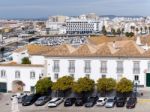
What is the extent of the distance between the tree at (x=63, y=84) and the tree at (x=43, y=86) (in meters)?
0.57

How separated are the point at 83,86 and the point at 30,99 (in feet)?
16.2

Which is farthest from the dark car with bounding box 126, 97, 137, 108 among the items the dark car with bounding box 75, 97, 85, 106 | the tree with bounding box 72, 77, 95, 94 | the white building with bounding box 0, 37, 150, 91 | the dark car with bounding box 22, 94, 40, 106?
the dark car with bounding box 22, 94, 40, 106

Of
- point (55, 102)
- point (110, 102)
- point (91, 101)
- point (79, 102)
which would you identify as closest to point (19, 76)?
point (55, 102)

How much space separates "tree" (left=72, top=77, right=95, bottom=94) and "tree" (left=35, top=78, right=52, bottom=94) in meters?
2.45

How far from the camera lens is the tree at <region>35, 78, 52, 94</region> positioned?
45844mm

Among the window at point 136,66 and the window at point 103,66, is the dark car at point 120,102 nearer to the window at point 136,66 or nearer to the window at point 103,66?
the window at point 136,66

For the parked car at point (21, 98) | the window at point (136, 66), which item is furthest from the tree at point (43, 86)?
the window at point (136, 66)

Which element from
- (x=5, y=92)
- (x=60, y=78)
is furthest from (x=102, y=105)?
(x=5, y=92)

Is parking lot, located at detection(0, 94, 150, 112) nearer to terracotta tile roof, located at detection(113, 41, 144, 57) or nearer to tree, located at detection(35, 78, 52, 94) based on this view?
tree, located at detection(35, 78, 52, 94)

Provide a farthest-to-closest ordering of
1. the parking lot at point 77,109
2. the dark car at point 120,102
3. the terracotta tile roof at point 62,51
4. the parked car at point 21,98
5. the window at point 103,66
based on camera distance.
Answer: the terracotta tile roof at point 62,51 < the window at point 103,66 < the parked car at point 21,98 < the dark car at point 120,102 < the parking lot at point 77,109

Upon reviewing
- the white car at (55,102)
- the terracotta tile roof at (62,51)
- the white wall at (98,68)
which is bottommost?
the white car at (55,102)

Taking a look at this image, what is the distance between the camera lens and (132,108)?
4100 centimetres

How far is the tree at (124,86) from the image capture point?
44719 mm

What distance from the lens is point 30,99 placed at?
144ft
